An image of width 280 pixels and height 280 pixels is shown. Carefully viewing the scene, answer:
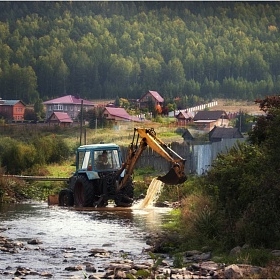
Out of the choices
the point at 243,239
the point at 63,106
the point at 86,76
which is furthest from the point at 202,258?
the point at 86,76

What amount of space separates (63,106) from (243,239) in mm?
115626

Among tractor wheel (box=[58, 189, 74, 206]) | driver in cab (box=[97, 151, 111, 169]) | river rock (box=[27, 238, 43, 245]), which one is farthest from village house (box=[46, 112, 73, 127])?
river rock (box=[27, 238, 43, 245])

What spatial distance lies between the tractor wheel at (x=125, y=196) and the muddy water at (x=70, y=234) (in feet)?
3.91

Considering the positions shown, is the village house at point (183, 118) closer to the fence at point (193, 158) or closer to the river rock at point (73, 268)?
the fence at point (193, 158)

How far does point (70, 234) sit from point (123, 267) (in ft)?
26.1

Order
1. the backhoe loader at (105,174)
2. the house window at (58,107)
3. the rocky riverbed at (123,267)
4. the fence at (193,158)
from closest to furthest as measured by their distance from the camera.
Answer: the rocky riverbed at (123,267), the backhoe loader at (105,174), the fence at (193,158), the house window at (58,107)

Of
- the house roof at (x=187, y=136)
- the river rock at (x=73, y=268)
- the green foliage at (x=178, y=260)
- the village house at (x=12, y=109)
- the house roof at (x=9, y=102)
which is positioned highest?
the house roof at (x=9, y=102)

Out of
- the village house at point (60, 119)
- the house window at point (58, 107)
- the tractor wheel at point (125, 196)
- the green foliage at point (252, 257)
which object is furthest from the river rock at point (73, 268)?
the house window at point (58, 107)

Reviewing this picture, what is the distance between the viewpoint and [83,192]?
36594mm

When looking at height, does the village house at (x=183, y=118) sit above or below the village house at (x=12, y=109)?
below

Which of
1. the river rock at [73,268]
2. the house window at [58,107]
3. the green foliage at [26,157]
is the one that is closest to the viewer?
the river rock at [73,268]

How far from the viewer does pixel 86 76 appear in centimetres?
16125

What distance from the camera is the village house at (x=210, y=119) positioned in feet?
375

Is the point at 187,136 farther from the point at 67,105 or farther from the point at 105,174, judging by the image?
the point at 105,174
